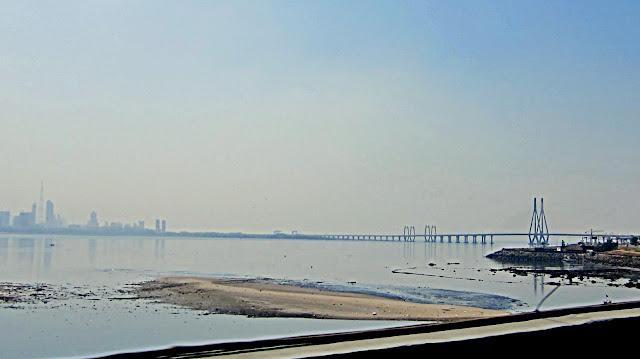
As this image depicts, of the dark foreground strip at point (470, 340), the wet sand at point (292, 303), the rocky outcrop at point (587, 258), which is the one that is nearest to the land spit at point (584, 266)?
the rocky outcrop at point (587, 258)

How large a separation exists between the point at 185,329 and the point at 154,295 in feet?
39.2

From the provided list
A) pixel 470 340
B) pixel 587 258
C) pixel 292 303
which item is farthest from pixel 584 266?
pixel 470 340

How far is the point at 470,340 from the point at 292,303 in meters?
29.4

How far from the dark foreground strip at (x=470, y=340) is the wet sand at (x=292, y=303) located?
803 inches

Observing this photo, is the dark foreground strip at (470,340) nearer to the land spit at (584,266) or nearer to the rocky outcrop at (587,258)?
the land spit at (584,266)

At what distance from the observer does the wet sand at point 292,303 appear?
2679cm

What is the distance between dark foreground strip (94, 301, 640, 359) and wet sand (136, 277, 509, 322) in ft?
66.9

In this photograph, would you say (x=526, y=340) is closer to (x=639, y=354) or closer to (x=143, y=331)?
(x=639, y=354)

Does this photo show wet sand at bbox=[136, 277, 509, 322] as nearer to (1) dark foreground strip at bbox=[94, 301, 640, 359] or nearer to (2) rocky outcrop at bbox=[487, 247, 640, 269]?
(1) dark foreground strip at bbox=[94, 301, 640, 359]

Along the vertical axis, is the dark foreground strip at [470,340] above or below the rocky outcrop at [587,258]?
above

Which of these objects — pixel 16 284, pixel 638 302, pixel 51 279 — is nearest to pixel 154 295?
pixel 16 284

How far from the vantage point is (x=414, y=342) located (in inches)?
81.8

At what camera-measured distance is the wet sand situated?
87.9ft

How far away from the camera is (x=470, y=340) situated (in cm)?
215
